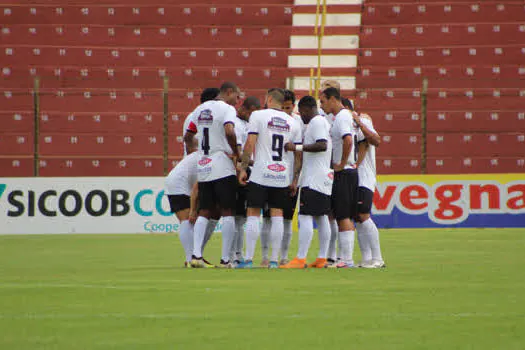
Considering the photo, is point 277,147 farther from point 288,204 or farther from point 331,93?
point 331,93

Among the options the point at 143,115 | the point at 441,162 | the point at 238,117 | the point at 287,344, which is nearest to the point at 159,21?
the point at 143,115

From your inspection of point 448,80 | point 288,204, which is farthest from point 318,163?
point 448,80

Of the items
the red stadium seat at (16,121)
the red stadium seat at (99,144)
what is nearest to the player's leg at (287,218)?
the red stadium seat at (99,144)

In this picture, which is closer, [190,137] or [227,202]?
[227,202]

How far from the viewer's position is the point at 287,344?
204 inches

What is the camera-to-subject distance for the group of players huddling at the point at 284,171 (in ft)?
35.0

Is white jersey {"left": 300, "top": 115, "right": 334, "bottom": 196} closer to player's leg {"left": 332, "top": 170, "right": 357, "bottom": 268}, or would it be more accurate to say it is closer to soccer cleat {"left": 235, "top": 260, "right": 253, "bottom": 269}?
player's leg {"left": 332, "top": 170, "right": 357, "bottom": 268}

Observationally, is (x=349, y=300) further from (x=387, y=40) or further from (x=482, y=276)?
(x=387, y=40)

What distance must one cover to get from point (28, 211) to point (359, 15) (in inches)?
466

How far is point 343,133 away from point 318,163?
1.29 feet

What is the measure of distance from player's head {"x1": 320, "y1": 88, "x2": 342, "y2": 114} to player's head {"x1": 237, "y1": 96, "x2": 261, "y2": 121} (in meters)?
0.73

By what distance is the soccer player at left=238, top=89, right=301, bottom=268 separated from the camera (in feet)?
34.9

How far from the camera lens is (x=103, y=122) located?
23344mm

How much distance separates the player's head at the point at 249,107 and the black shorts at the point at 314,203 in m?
1.11
